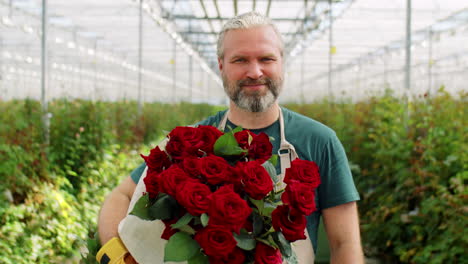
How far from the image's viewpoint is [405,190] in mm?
4152

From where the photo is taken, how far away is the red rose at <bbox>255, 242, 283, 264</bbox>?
3.28ft

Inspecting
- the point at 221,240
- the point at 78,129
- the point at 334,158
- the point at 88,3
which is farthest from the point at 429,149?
the point at 88,3

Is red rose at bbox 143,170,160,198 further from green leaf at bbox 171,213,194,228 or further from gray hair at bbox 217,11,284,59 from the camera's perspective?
gray hair at bbox 217,11,284,59

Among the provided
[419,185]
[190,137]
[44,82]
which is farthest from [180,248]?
[44,82]

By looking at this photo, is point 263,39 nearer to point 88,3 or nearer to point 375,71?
point 88,3

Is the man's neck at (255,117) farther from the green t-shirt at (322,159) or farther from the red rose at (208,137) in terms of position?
the red rose at (208,137)

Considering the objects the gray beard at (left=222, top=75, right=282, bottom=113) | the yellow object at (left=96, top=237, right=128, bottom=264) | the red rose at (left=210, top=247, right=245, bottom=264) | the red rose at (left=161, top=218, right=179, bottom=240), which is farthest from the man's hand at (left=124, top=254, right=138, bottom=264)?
the gray beard at (left=222, top=75, right=282, bottom=113)

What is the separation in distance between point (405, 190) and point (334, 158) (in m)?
2.95

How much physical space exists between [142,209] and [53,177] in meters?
3.78

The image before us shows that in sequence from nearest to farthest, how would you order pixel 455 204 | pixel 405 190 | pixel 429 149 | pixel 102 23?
pixel 455 204 < pixel 429 149 < pixel 405 190 < pixel 102 23

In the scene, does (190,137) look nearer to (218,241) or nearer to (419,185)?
(218,241)

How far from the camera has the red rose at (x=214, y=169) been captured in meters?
1.01

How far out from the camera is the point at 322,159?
1.48 meters

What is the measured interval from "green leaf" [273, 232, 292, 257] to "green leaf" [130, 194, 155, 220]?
0.28m
